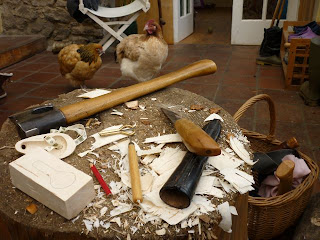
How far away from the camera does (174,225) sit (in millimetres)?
698

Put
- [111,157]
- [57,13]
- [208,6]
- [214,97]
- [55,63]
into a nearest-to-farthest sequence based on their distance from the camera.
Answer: [111,157] → [214,97] → [55,63] → [57,13] → [208,6]

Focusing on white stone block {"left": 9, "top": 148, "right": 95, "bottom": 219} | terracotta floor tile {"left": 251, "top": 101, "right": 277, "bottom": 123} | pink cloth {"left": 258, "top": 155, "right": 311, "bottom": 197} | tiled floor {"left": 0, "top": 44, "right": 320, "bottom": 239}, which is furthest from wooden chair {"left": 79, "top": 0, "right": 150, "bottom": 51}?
white stone block {"left": 9, "top": 148, "right": 95, "bottom": 219}

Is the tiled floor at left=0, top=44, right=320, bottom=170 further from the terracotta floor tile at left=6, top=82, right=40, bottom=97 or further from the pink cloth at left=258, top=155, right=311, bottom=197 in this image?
the pink cloth at left=258, top=155, right=311, bottom=197

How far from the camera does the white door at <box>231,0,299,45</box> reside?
4.03m

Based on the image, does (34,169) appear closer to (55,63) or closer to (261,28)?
(55,63)

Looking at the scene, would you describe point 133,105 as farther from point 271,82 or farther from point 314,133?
point 271,82

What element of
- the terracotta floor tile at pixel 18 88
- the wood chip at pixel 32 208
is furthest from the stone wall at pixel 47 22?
the wood chip at pixel 32 208

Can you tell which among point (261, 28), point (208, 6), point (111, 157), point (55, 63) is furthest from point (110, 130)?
point (208, 6)

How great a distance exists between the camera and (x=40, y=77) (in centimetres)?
349

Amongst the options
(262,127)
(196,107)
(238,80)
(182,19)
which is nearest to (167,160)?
(196,107)

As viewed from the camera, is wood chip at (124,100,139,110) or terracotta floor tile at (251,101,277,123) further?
terracotta floor tile at (251,101,277,123)

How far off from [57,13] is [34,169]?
401 centimetres

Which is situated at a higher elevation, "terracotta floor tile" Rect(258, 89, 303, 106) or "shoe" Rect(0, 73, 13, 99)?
"shoe" Rect(0, 73, 13, 99)

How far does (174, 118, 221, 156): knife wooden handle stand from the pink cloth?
2.56 feet
